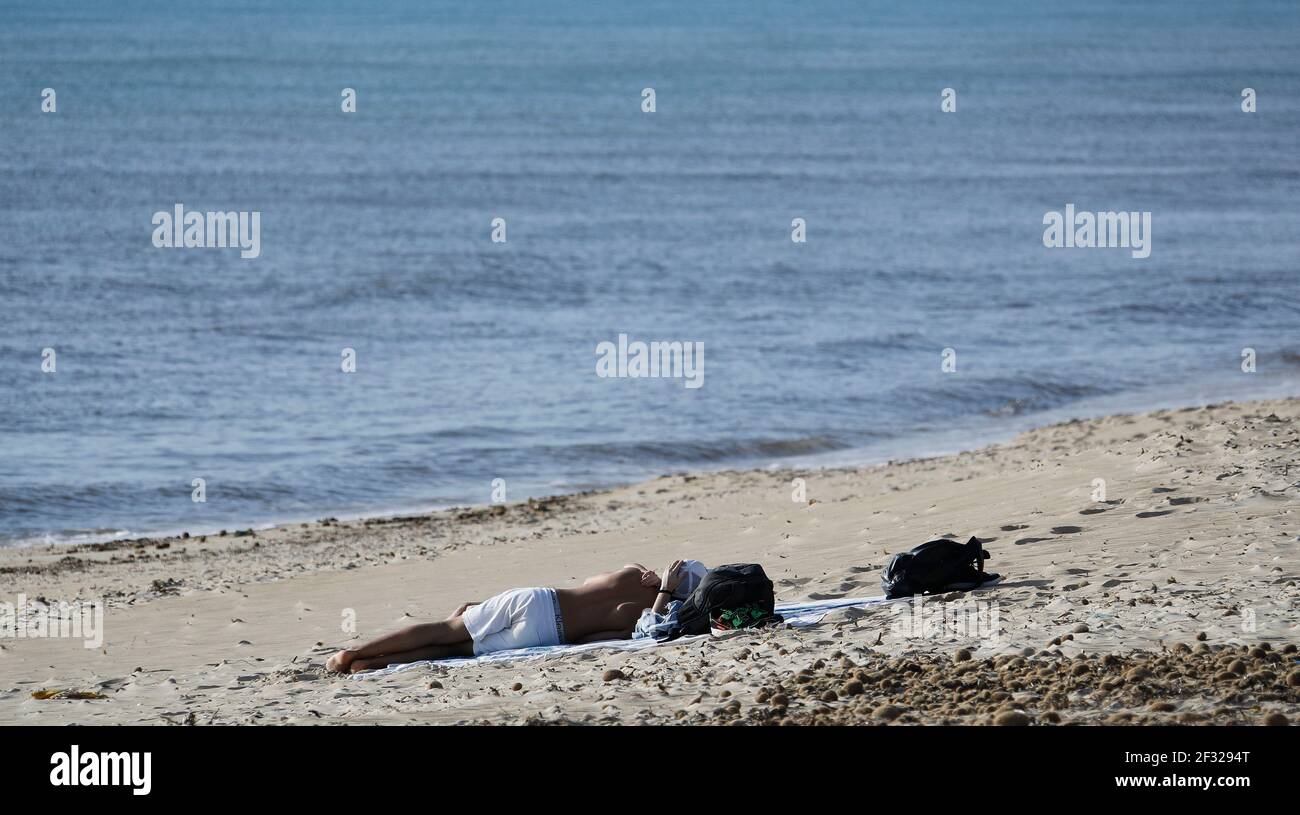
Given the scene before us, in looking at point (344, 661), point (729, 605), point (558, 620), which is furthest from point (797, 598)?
point (344, 661)

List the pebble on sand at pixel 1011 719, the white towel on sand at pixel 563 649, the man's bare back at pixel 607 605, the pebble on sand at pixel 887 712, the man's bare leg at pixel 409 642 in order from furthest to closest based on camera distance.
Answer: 1. the man's bare back at pixel 607 605
2. the man's bare leg at pixel 409 642
3. the white towel on sand at pixel 563 649
4. the pebble on sand at pixel 887 712
5. the pebble on sand at pixel 1011 719

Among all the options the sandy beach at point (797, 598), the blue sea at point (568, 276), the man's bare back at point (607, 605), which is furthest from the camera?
the blue sea at point (568, 276)

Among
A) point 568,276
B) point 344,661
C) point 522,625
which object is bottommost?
point 344,661

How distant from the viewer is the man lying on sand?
759 cm

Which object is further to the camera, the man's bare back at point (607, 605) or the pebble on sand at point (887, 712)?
the man's bare back at point (607, 605)

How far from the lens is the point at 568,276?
26.5 m

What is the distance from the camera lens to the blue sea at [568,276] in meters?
16.6

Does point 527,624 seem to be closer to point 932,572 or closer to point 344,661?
point 344,661

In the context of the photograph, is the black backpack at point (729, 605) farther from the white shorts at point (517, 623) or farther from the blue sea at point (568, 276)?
the blue sea at point (568, 276)

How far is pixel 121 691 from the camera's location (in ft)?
24.6

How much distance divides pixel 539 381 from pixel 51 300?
908 cm

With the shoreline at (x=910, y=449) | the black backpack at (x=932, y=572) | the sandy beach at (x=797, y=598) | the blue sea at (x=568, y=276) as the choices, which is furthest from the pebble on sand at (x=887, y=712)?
the blue sea at (x=568, y=276)

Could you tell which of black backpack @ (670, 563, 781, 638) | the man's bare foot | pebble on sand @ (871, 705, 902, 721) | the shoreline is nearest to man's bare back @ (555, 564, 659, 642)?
black backpack @ (670, 563, 781, 638)

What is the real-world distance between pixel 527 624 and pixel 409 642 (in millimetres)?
627
